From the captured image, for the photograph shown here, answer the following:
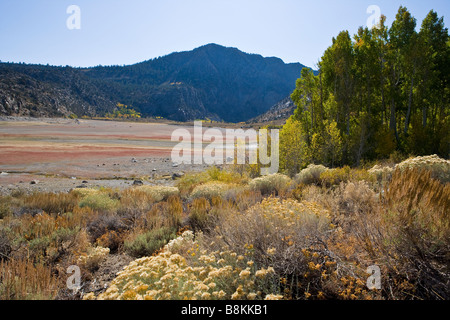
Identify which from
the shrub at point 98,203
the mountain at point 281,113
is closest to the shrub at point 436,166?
the shrub at point 98,203

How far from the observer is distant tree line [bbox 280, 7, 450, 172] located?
49.0 feet

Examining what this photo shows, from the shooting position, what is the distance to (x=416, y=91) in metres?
16.4

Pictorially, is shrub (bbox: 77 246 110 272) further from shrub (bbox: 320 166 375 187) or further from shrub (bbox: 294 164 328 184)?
shrub (bbox: 294 164 328 184)

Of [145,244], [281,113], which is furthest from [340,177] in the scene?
[281,113]

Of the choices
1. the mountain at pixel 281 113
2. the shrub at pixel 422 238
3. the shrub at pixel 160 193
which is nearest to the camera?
the shrub at pixel 422 238

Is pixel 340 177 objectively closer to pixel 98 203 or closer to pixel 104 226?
pixel 104 226

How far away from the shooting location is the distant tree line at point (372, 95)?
49.0 feet

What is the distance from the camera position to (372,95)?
1708cm

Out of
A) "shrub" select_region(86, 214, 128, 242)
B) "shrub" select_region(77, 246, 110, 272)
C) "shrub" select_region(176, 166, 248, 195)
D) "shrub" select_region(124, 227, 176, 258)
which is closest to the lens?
"shrub" select_region(77, 246, 110, 272)

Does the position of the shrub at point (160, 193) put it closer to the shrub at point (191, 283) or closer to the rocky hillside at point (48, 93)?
the shrub at point (191, 283)

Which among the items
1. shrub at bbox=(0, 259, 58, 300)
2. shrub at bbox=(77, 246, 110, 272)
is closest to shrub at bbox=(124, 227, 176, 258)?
shrub at bbox=(77, 246, 110, 272)

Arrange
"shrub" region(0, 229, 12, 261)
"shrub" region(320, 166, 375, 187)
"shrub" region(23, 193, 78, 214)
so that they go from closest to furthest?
"shrub" region(0, 229, 12, 261) → "shrub" region(320, 166, 375, 187) → "shrub" region(23, 193, 78, 214)
